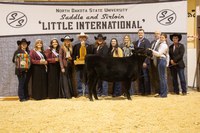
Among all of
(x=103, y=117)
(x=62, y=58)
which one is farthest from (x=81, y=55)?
(x=103, y=117)

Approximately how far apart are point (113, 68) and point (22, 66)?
2.10 metres

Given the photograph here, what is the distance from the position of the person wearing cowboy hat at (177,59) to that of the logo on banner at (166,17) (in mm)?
426

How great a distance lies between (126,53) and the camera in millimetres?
8648

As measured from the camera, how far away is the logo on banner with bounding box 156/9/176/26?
29.8 feet

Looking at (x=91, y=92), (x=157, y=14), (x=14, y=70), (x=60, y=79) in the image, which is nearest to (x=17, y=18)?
(x=14, y=70)

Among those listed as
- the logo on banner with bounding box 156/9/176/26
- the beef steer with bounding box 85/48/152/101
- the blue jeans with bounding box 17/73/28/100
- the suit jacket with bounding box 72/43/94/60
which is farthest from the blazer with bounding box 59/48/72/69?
the logo on banner with bounding box 156/9/176/26

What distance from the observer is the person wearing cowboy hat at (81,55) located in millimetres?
8469

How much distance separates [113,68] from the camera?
8.08 m

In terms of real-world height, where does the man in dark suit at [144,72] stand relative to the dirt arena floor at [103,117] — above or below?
above

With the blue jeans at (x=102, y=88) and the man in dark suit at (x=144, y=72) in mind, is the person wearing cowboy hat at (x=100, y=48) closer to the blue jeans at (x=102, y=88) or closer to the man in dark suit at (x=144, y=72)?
the blue jeans at (x=102, y=88)

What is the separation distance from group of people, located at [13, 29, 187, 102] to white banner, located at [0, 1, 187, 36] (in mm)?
435

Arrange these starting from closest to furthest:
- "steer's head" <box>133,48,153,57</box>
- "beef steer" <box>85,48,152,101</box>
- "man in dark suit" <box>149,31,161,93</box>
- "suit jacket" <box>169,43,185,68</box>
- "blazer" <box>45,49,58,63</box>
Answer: "beef steer" <box>85,48,152,101</box> < "steer's head" <box>133,48,153,57</box> < "blazer" <box>45,49,58,63</box> < "man in dark suit" <box>149,31,161,93</box> < "suit jacket" <box>169,43,185,68</box>

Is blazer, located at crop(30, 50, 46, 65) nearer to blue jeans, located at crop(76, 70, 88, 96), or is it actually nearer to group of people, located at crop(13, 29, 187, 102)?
group of people, located at crop(13, 29, 187, 102)

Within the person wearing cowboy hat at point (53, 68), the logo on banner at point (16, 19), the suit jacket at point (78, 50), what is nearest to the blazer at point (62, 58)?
the person wearing cowboy hat at point (53, 68)
